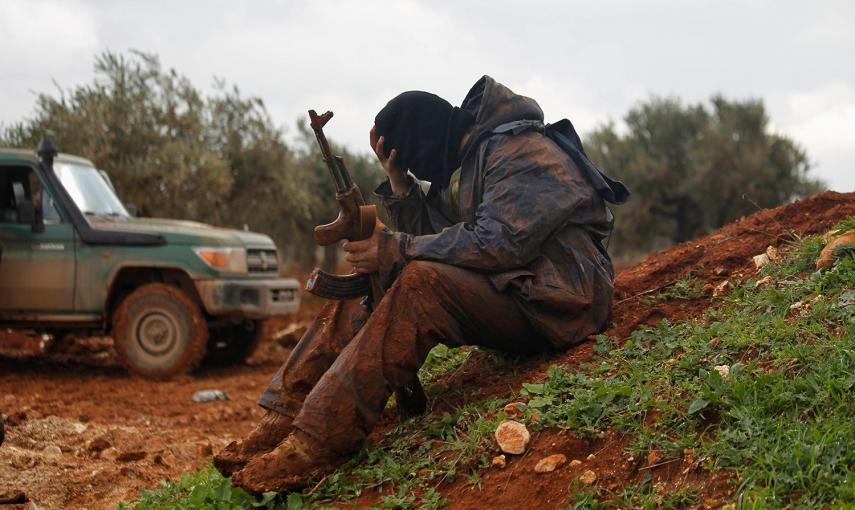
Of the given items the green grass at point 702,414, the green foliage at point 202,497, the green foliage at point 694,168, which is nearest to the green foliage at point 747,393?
the green grass at point 702,414

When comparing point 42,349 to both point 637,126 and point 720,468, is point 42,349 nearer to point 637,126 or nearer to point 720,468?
point 720,468

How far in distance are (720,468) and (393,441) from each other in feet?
5.36

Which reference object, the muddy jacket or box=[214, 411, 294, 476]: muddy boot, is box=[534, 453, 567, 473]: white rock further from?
box=[214, 411, 294, 476]: muddy boot

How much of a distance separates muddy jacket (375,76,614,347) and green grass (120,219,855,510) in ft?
0.96

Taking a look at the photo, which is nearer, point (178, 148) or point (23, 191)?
point (23, 191)

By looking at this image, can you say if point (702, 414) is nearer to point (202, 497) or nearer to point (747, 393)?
point (747, 393)

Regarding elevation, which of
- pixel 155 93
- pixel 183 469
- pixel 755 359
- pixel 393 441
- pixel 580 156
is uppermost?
pixel 155 93

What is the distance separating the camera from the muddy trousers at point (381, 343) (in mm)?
4277

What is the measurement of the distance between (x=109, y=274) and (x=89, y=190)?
A: 113 cm

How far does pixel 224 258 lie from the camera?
36.5 feet

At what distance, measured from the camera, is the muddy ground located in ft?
13.3

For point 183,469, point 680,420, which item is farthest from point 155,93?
point 680,420

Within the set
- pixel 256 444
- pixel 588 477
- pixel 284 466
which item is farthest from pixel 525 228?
pixel 256 444

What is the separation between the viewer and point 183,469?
21.4 feet
